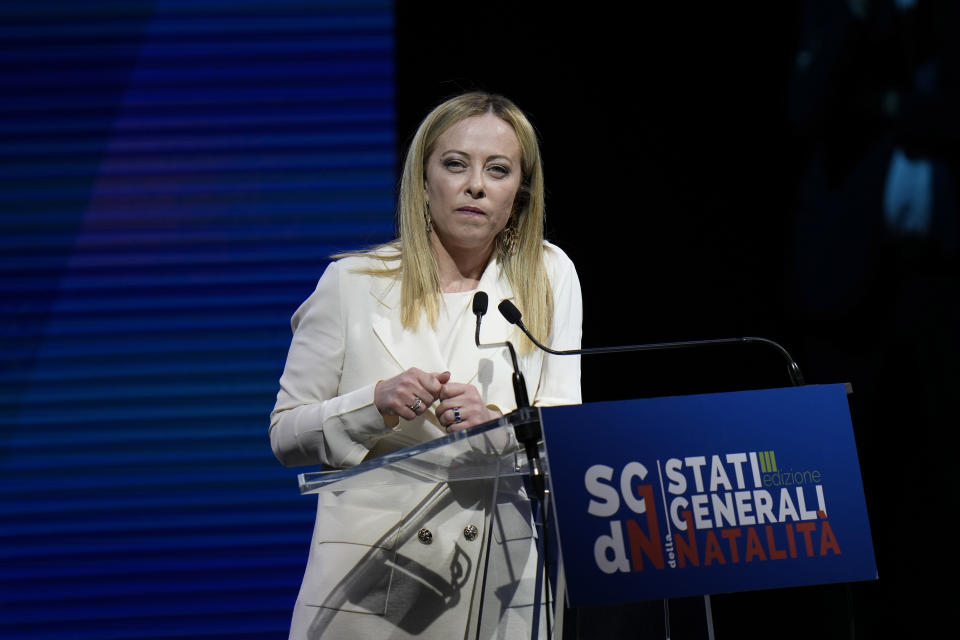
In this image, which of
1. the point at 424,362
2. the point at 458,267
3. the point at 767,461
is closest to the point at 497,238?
the point at 458,267

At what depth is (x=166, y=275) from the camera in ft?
10.2

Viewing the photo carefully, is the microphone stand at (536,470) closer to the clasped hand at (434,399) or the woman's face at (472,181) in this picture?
the clasped hand at (434,399)

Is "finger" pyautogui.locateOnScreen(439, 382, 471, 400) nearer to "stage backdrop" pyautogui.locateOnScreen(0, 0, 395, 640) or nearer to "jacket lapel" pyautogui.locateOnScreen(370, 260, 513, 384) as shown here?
"jacket lapel" pyautogui.locateOnScreen(370, 260, 513, 384)

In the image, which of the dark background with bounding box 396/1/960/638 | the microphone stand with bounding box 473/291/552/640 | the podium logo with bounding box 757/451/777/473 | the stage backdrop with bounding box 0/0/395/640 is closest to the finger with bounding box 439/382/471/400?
the microphone stand with bounding box 473/291/552/640

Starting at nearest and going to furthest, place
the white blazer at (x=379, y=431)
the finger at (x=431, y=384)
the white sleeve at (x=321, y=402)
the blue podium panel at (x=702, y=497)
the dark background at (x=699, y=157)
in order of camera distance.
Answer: the blue podium panel at (x=702, y=497), the white blazer at (x=379, y=431), the finger at (x=431, y=384), the white sleeve at (x=321, y=402), the dark background at (x=699, y=157)

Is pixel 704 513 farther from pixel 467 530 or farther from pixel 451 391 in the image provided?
pixel 451 391

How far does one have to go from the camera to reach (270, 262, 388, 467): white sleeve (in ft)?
5.25

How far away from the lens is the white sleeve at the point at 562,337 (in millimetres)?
1855

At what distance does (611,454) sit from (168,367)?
223 centimetres

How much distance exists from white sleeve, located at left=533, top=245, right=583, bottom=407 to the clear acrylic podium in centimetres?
44

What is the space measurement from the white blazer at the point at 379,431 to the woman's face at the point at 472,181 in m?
0.10

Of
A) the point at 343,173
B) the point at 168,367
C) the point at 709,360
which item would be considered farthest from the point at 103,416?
the point at 709,360

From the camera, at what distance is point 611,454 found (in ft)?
3.97

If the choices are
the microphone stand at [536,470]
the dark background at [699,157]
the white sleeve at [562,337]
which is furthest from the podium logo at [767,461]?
the dark background at [699,157]
